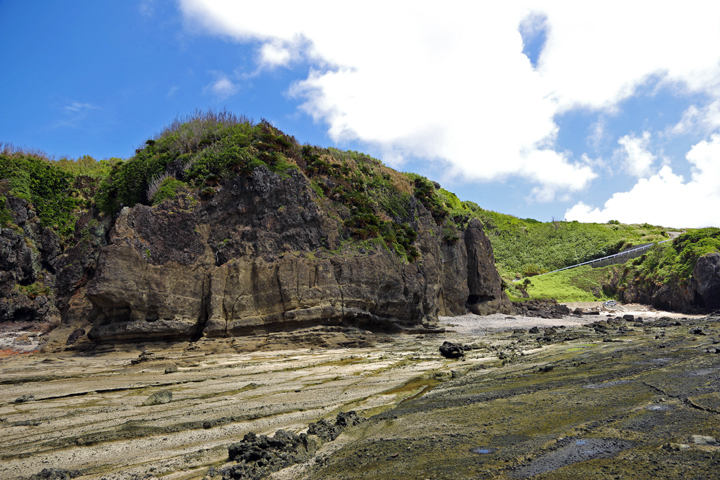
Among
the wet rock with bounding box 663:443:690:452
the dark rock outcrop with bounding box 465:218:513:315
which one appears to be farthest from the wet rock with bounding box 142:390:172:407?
the dark rock outcrop with bounding box 465:218:513:315

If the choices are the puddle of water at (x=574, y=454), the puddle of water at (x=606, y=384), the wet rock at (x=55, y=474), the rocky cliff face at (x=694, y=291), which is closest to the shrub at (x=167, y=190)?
the wet rock at (x=55, y=474)

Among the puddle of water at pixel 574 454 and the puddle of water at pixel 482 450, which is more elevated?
the puddle of water at pixel 574 454

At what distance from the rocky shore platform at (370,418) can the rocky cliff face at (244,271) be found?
12.2ft

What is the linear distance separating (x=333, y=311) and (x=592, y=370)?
43.3ft

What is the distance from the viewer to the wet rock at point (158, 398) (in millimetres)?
9461

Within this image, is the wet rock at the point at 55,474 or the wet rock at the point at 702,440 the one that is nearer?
the wet rock at the point at 702,440

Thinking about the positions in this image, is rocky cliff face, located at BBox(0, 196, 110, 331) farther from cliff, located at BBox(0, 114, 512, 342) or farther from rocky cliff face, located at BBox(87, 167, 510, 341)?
rocky cliff face, located at BBox(87, 167, 510, 341)

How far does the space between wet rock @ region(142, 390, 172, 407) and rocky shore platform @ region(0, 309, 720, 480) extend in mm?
83

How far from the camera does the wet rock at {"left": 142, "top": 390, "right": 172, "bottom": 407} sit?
946cm

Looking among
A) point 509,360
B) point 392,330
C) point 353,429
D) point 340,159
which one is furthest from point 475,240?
point 353,429

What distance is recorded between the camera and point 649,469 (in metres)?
4.09

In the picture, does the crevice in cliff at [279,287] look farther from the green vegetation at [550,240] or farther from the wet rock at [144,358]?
the green vegetation at [550,240]

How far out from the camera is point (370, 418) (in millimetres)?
7617

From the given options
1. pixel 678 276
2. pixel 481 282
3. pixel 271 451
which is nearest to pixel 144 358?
pixel 271 451
